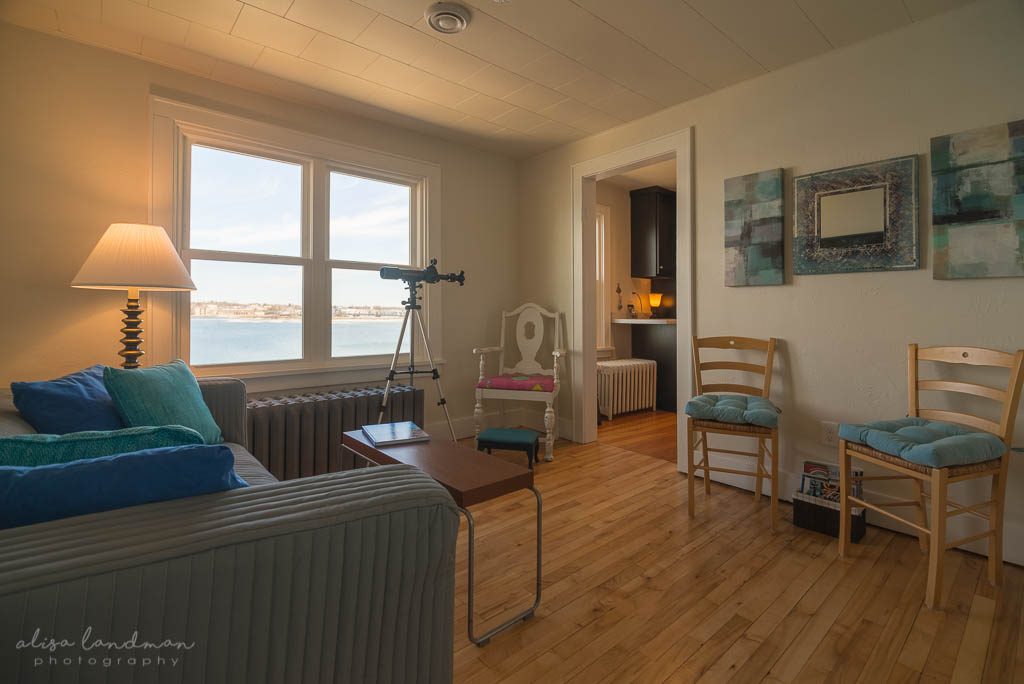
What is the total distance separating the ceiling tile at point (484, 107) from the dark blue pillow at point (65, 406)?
2548mm

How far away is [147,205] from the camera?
8.54 ft

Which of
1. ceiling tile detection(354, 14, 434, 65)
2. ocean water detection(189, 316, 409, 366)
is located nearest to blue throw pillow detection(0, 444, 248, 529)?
ceiling tile detection(354, 14, 434, 65)

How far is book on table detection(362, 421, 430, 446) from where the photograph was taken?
200 centimetres

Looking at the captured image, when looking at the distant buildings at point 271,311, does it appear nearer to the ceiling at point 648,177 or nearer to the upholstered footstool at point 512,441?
the upholstered footstool at point 512,441

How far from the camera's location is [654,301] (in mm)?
5746

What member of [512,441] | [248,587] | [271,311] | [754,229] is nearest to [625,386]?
[512,441]

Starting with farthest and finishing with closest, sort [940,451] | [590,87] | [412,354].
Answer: [412,354] < [590,87] < [940,451]

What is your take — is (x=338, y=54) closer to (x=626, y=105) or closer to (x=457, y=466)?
(x=626, y=105)

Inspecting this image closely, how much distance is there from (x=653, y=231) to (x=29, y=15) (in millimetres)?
4936

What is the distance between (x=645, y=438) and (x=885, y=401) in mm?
1891

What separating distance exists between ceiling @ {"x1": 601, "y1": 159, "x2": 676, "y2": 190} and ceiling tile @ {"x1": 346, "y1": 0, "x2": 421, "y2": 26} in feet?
Answer: 9.21

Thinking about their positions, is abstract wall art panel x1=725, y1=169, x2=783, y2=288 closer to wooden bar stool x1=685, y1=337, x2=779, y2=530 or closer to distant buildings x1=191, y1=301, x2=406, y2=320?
wooden bar stool x1=685, y1=337, x2=779, y2=530

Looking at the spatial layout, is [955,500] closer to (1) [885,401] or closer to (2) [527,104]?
(1) [885,401]

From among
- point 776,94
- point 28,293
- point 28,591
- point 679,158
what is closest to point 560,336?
point 679,158
